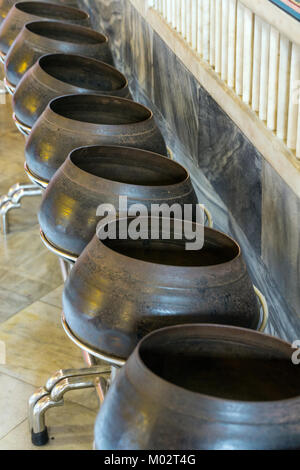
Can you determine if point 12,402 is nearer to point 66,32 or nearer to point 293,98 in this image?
point 293,98

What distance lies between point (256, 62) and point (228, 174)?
0.49m

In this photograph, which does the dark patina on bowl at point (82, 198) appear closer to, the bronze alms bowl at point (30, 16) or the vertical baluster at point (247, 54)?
the vertical baluster at point (247, 54)

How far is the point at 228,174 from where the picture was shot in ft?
7.41

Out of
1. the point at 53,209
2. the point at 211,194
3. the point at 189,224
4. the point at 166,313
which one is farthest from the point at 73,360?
the point at 166,313

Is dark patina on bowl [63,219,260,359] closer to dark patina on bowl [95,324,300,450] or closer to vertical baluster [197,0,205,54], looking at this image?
dark patina on bowl [95,324,300,450]

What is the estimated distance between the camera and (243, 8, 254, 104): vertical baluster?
1.85 metres

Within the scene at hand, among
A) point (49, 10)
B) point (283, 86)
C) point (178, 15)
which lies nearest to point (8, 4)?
point (49, 10)

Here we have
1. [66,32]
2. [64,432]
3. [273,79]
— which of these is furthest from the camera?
[66,32]

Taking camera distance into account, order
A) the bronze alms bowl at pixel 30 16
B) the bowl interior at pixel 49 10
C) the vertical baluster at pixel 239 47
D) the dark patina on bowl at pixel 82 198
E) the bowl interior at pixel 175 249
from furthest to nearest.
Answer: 1. the bowl interior at pixel 49 10
2. the bronze alms bowl at pixel 30 16
3. the vertical baluster at pixel 239 47
4. the dark patina on bowl at pixel 82 198
5. the bowl interior at pixel 175 249

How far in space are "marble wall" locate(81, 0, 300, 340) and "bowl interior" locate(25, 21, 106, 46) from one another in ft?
0.82

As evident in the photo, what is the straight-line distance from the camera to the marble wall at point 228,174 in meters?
1.84

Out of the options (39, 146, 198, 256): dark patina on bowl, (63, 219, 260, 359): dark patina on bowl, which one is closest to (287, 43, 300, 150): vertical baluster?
(39, 146, 198, 256): dark patina on bowl

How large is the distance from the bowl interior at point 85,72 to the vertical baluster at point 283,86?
926 mm

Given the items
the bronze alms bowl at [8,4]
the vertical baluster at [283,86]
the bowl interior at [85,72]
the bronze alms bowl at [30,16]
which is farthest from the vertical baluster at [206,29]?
the bronze alms bowl at [8,4]
